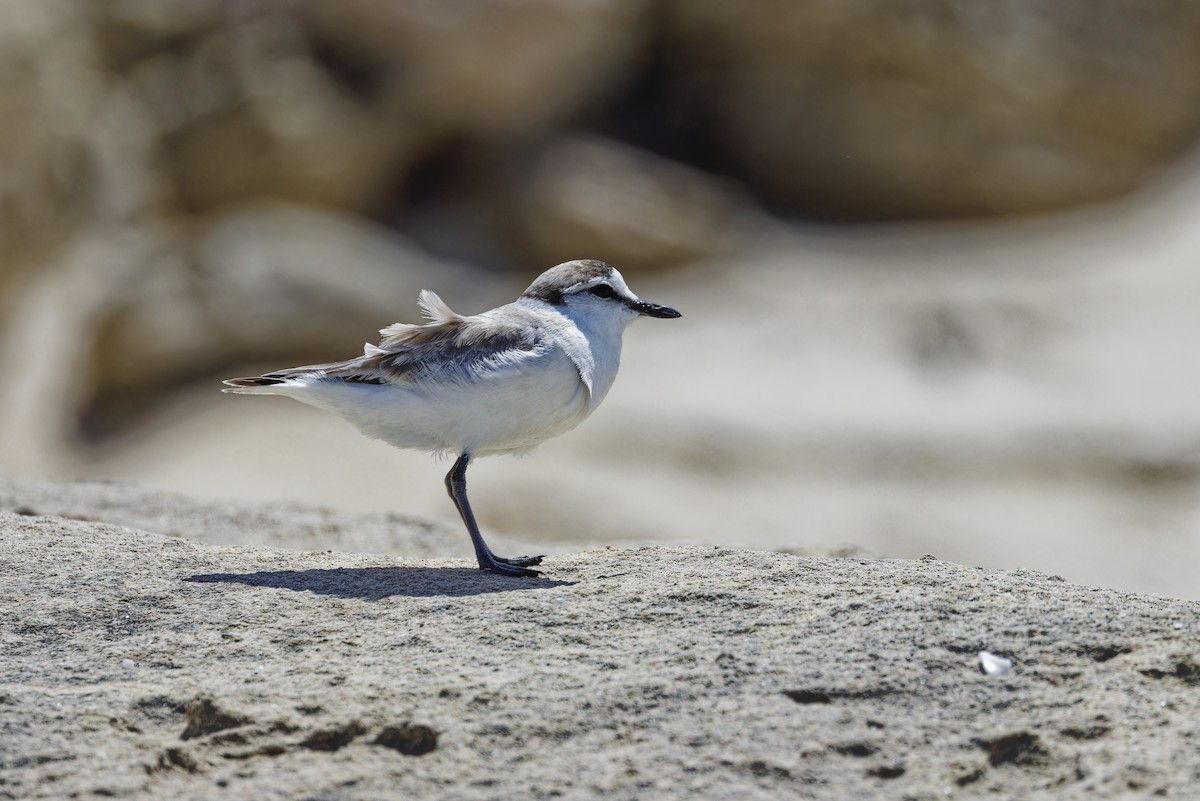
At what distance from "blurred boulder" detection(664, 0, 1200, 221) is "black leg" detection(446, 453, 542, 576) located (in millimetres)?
16334

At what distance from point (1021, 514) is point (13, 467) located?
12880 millimetres

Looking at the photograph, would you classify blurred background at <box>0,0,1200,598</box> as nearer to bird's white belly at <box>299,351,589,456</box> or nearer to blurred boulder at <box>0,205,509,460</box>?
blurred boulder at <box>0,205,509,460</box>

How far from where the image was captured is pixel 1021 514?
16016 millimetres

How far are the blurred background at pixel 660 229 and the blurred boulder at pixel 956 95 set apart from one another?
1.9 inches

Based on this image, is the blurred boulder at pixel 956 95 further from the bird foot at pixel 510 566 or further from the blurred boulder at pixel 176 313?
the bird foot at pixel 510 566

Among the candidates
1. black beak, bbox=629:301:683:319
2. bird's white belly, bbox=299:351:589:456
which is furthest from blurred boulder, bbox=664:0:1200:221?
bird's white belly, bbox=299:351:589:456

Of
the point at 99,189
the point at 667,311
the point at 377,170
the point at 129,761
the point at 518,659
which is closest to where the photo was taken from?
the point at 129,761

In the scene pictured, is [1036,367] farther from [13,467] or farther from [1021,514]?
[13,467]

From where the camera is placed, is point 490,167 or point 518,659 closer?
point 518,659

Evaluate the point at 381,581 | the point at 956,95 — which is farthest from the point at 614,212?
the point at 381,581

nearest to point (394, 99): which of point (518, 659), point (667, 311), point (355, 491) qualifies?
point (355, 491)

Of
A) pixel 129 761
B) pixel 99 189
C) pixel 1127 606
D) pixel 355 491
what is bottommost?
pixel 129 761

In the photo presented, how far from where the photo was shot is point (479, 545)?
613cm

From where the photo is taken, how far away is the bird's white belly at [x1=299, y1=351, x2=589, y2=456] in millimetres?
6234
